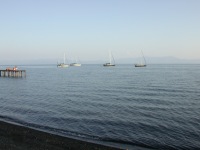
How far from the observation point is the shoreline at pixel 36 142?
16189 millimetres

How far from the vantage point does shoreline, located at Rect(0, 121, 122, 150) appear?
637 inches

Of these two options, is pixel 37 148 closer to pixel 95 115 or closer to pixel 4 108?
pixel 95 115

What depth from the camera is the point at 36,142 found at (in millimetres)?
17188

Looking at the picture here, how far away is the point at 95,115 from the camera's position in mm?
28969

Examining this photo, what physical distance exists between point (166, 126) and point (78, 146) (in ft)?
35.2

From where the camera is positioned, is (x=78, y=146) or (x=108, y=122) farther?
(x=108, y=122)

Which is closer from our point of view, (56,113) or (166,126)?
(166,126)

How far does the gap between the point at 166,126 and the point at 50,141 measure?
11849mm

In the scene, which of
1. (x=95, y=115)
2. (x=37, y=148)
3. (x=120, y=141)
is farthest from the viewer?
(x=95, y=115)

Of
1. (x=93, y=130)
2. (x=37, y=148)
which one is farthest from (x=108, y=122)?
(x=37, y=148)

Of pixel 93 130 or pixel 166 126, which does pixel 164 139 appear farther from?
pixel 93 130

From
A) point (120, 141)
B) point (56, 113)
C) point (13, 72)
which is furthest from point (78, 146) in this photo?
point (13, 72)

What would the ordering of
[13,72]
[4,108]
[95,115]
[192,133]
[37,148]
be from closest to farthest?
[37,148] < [192,133] < [95,115] < [4,108] < [13,72]

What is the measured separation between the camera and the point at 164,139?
20.2m
